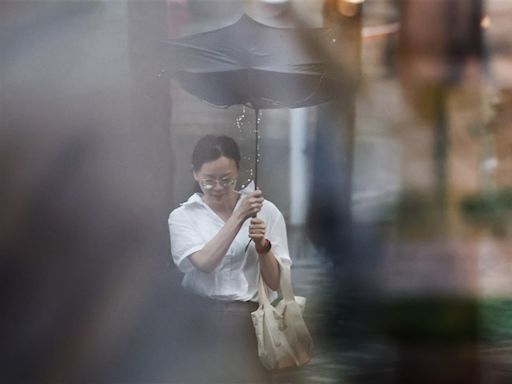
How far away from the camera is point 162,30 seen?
5969 mm

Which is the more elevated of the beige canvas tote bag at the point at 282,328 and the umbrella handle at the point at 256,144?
the umbrella handle at the point at 256,144

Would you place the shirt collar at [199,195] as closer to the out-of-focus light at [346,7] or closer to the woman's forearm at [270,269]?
the woman's forearm at [270,269]

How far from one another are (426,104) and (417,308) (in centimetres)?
109

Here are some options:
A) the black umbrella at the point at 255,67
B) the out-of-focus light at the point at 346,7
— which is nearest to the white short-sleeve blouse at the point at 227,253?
the black umbrella at the point at 255,67

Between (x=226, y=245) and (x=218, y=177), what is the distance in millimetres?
351

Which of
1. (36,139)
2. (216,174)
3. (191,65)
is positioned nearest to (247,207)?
(216,174)

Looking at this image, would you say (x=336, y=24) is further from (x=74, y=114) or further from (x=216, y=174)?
(x=74, y=114)

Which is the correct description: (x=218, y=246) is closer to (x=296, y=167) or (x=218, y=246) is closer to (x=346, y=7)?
(x=296, y=167)

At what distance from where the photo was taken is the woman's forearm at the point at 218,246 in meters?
5.89

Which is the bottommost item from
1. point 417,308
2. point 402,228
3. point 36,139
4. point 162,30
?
point 417,308

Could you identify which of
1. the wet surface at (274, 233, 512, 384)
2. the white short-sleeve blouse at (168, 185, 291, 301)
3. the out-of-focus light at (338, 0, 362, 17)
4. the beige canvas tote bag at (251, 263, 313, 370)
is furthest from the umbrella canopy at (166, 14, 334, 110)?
the beige canvas tote bag at (251, 263, 313, 370)

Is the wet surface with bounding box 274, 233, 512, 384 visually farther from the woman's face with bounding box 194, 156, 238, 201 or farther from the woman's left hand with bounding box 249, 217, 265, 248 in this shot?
the woman's face with bounding box 194, 156, 238, 201

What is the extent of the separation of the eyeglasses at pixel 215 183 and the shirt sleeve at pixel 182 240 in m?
0.19

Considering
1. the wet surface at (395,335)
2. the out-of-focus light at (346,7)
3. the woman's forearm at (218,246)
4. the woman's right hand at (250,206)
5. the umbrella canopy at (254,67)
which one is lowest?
the wet surface at (395,335)
